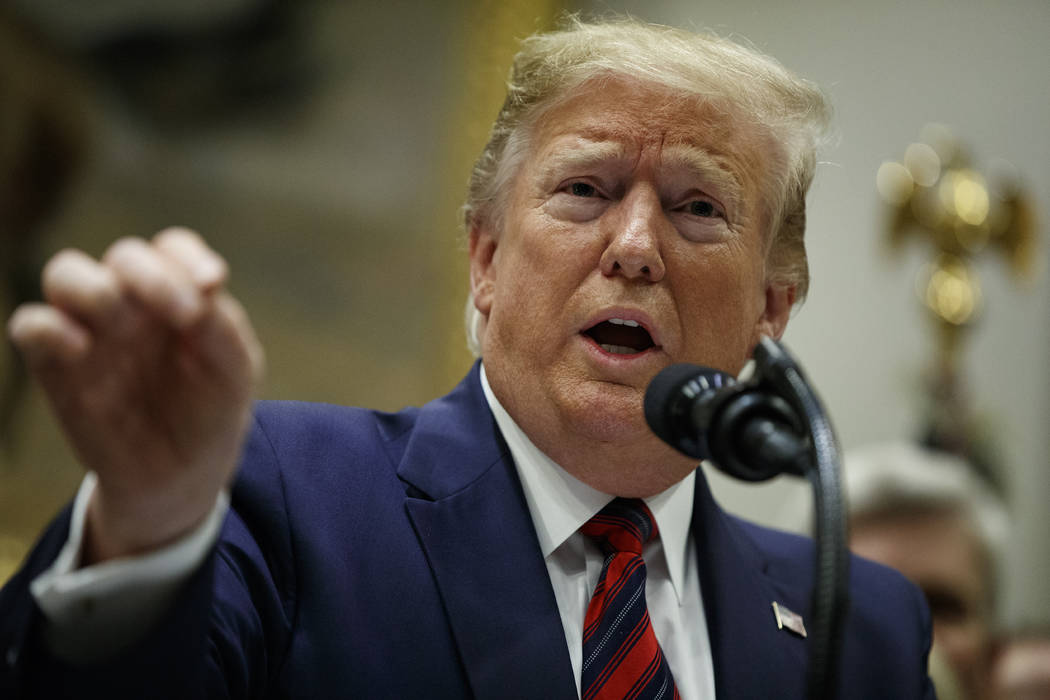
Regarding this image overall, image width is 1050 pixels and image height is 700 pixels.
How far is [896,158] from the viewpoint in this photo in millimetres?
5641

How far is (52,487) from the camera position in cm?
411

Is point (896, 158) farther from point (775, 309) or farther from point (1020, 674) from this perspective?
point (775, 309)

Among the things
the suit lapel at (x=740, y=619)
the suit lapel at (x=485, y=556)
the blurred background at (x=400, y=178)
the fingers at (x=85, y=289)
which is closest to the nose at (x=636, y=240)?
the suit lapel at (x=485, y=556)

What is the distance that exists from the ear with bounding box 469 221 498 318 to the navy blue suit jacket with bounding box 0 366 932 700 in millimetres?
191

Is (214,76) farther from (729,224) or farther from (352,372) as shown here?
(729,224)

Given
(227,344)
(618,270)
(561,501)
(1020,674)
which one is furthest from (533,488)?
(1020,674)

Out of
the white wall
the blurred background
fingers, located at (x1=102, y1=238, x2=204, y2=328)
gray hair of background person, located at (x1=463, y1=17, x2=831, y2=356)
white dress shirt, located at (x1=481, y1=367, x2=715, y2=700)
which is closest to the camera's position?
fingers, located at (x1=102, y1=238, x2=204, y2=328)

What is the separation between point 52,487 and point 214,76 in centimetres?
165

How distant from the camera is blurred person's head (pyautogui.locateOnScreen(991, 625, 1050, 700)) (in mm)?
3426

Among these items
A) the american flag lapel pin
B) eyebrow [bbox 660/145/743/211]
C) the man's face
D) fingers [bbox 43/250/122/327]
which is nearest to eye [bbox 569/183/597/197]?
the man's face

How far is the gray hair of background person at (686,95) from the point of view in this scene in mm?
2004

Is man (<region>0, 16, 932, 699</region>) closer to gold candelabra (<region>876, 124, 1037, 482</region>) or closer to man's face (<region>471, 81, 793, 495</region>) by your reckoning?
man's face (<region>471, 81, 793, 495</region>)

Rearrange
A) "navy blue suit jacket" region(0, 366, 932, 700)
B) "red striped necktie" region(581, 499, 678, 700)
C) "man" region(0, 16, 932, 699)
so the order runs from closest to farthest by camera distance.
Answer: "man" region(0, 16, 932, 699) < "navy blue suit jacket" region(0, 366, 932, 700) < "red striped necktie" region(581, 499, 678, 700)

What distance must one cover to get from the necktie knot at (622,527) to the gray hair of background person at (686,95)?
60 centimetres
